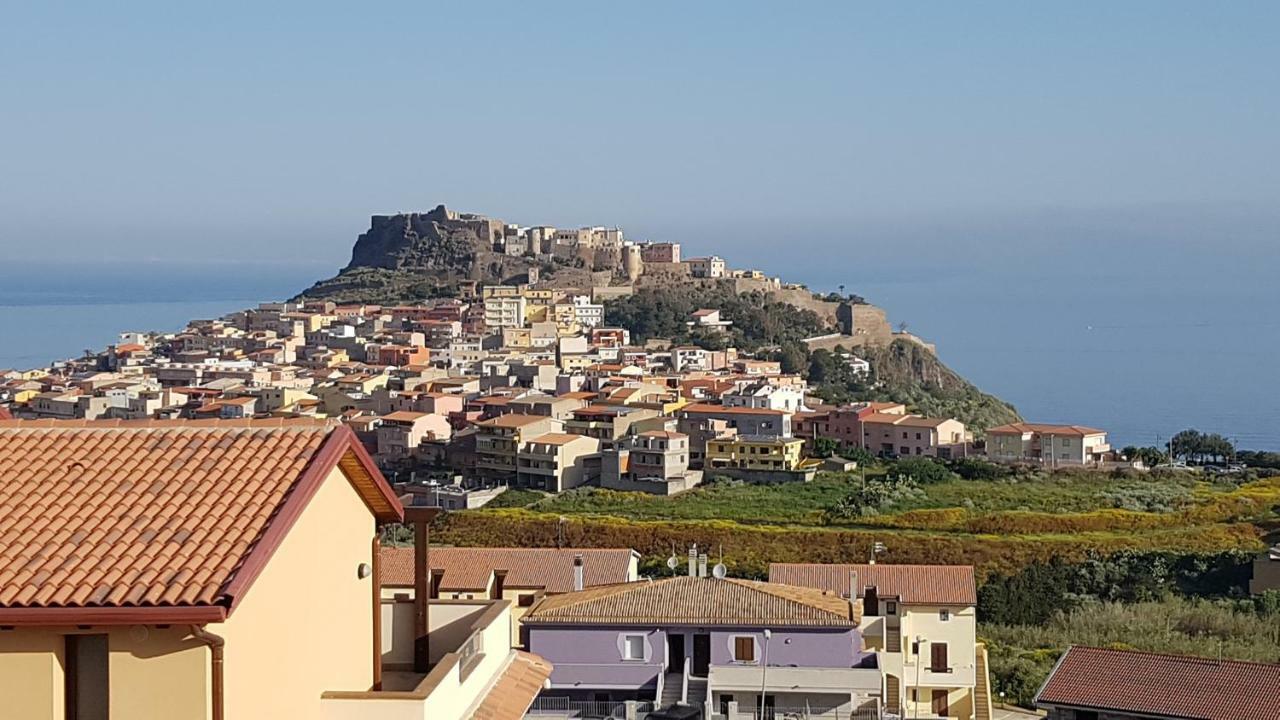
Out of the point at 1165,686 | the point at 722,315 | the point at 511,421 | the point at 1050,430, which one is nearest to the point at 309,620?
the point at 1165,686

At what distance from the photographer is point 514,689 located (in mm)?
5719

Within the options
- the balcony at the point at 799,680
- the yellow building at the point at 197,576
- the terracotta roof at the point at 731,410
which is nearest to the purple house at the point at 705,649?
the balcony at the point at 799,680

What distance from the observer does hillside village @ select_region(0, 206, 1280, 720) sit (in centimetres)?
407

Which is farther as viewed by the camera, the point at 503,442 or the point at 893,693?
the point at 503,442

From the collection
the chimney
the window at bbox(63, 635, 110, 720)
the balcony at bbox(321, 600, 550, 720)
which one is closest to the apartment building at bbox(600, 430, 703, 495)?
the balcony at bbox(321, 600, 550, 720)

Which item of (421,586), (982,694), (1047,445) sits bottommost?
(1047,445)

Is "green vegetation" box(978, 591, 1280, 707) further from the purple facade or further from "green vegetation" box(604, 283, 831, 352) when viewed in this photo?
"green vegetation" box(604, 283, 831, 352)

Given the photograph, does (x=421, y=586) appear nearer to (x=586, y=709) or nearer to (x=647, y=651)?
(x=586, y=709)

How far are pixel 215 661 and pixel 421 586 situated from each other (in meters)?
1.65

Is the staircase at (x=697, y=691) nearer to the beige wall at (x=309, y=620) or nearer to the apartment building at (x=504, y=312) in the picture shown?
the beige wall at (x=309, y=620)

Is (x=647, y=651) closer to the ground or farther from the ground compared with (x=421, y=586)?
closer to the ground

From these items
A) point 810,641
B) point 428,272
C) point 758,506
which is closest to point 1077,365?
point 428,272

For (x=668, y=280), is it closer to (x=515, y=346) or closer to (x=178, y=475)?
(x=515, y=346)

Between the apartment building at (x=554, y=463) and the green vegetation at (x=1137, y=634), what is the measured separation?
1640cm
